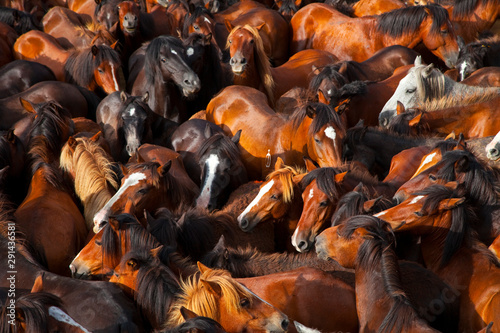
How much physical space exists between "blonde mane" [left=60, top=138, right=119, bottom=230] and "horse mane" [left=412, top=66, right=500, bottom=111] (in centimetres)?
288

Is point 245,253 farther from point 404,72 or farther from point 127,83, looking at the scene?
point 127,83

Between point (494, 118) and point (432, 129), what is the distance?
49cm

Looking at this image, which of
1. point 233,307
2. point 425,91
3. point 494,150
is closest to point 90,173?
point 233,307

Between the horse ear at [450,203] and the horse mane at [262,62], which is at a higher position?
the horse ear at [450,203]

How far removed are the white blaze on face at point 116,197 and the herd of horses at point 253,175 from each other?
0.01m

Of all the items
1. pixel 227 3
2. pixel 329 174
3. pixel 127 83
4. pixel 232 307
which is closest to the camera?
pixel 232 307

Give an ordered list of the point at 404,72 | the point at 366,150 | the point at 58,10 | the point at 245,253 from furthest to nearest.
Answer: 1. the point at 58,10
2. the point at 404,72
3. the point at 366,150
4. the point at 245,253

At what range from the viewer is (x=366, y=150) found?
4770 mm

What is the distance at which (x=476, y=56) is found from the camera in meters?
6.41

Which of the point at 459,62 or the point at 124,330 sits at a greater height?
the point at 124,330

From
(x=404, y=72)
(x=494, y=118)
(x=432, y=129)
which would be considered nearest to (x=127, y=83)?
(x=404, y=72)

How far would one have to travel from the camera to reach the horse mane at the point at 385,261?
8.21 ft

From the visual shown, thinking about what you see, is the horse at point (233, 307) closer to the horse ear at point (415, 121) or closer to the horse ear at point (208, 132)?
the horse ear at point (208, 132)

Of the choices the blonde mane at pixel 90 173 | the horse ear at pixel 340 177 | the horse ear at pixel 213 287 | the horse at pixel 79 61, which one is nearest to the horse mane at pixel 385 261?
the horse ear at pixel 213 287
